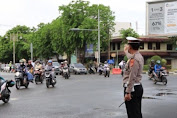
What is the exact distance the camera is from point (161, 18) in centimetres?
3478

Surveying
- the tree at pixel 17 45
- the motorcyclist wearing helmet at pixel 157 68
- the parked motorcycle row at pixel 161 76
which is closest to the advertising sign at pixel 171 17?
the motorcyclist wearing helmet at pixel 157 68

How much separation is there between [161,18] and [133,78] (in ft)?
99.6

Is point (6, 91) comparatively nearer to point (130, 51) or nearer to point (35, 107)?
point (35, 107)

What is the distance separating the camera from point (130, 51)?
18.7 ft

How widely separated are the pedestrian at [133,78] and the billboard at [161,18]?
29.1m

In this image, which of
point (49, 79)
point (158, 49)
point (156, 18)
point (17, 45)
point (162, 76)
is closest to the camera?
point (49, 79)

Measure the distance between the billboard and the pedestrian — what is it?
29.1m

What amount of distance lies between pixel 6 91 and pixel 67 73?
60.9 feet

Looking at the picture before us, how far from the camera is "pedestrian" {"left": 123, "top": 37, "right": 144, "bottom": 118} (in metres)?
5.51

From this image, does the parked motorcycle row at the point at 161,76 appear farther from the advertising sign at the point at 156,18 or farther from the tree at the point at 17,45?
the tree at the point at 17,45

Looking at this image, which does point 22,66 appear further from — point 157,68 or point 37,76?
point 157,68

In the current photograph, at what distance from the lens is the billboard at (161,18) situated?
3394 centimetres

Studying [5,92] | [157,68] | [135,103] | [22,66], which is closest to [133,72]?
[135,103]

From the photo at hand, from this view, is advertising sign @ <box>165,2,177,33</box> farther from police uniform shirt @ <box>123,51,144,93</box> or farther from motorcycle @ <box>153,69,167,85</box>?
A: police uniform shirt @ <box>123,51,144,93</box>
